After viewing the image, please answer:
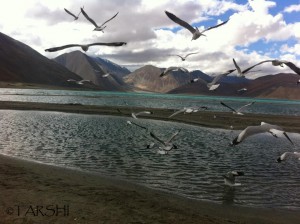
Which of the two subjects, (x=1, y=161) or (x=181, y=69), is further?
(x=1, y=161)

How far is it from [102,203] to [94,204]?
405 mm

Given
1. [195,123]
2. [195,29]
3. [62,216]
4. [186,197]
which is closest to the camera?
[62,216]

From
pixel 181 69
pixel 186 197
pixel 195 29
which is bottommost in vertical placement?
pixel 186 197

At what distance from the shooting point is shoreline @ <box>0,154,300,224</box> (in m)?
13.4

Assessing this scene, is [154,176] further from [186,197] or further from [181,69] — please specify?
[181,69]

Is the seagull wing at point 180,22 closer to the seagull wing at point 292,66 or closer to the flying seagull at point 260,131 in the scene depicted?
the seagull wing at point 292,66

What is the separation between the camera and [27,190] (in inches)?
619

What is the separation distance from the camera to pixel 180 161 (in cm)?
2744

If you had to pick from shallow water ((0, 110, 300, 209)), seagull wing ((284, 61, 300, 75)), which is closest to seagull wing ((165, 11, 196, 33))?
seagull wing ((284, 61, 300, 75))

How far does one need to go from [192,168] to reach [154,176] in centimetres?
380

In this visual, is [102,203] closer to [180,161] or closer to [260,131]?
[260,131]

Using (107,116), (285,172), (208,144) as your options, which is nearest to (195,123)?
(107,116)

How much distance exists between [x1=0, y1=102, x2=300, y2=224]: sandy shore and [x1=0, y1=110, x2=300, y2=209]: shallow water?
1.63 metres

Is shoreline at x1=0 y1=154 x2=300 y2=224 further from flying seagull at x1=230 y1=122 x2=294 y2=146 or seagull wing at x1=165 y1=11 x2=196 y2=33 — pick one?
seagull wing at x1=165 y1=11 x2=196 y2=33
